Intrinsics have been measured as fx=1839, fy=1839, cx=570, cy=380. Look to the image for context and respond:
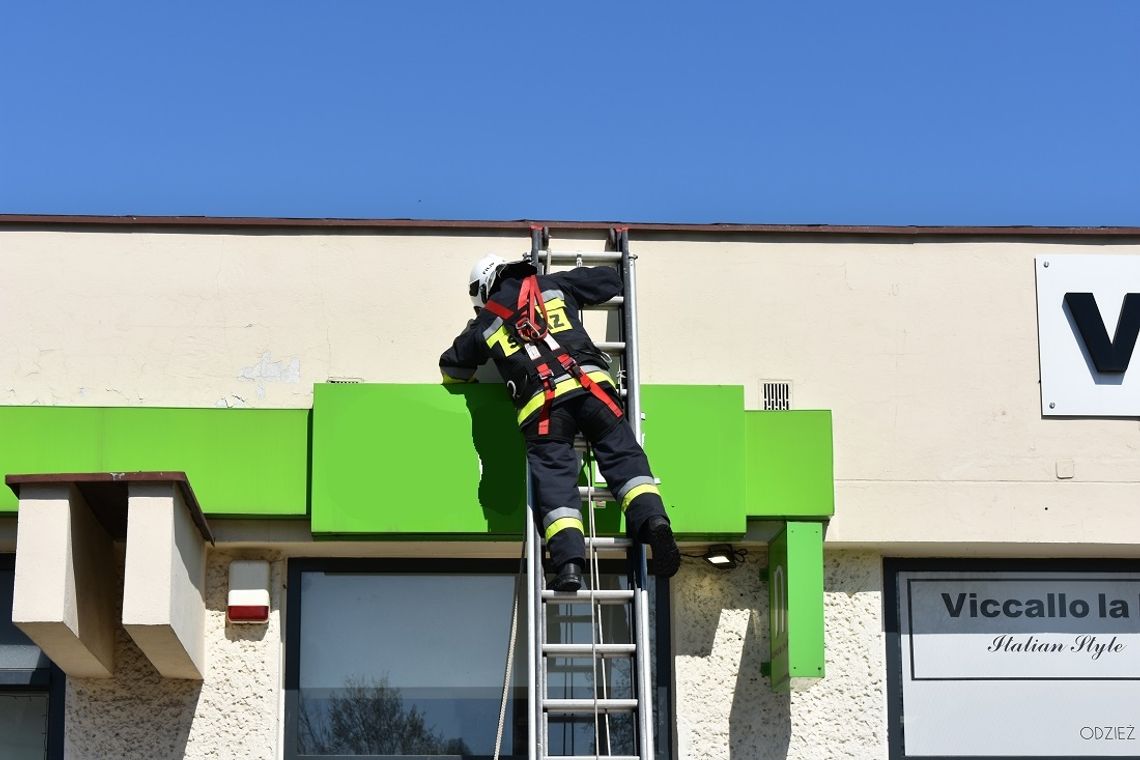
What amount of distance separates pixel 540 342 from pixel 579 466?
60 centimetres

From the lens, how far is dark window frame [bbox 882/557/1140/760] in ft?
30.3

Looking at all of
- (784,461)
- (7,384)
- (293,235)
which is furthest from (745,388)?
(7,384)

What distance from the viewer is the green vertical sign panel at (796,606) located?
28.2 ft

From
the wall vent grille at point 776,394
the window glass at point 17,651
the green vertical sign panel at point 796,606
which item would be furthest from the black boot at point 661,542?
the window glass at point 17,651

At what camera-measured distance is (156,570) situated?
27.2 feet

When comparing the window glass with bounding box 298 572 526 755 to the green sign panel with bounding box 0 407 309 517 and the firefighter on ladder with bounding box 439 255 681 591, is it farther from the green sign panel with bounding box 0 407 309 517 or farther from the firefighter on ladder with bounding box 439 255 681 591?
the firefighter on ladder with bounding box 439 255 681 591

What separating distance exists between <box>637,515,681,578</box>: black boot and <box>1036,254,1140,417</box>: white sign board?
2.52 meters

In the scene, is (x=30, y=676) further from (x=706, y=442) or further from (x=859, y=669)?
(x=859, y=669)

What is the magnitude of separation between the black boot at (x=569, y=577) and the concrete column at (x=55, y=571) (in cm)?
222

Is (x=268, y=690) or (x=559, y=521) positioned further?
(x=268, y=690)

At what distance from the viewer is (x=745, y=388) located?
31.4ft

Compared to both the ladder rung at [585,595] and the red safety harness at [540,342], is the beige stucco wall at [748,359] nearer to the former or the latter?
the red safety harness at [540,342]

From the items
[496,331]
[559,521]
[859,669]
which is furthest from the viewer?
[859,669]

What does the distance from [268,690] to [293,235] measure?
2.38m
